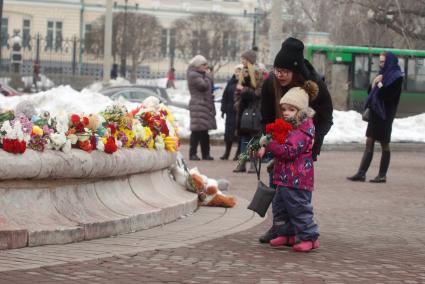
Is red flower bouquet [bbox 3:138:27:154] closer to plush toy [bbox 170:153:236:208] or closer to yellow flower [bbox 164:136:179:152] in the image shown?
yellow flower [bbox 164:136:179:152]

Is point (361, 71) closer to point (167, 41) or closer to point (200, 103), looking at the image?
point (200, 103)

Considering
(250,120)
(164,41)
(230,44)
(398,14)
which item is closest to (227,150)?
(250,120)

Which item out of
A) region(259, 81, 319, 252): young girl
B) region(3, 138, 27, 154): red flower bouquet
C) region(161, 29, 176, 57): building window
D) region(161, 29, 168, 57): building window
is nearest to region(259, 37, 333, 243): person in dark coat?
region(259, 81, 319, 252): young girl

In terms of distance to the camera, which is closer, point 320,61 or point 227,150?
point 227,150

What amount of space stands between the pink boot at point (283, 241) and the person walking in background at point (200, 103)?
414 inches

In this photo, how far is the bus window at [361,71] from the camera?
4147 centimetres

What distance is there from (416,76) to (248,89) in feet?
82.3

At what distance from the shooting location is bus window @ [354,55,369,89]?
41.5 metres

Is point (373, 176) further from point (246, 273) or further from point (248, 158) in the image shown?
point (246, 273)

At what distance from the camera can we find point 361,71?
4200 cm

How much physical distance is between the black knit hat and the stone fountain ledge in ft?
5.39

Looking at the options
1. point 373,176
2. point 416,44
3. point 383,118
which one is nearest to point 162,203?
point 383,118

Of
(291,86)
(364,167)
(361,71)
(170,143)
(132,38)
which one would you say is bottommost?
(132,38)

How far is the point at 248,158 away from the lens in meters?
10.1
